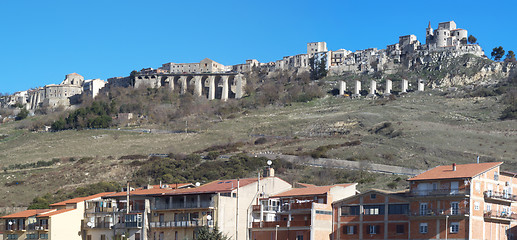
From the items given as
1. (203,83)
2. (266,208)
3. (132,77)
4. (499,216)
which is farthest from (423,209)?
(132,77)

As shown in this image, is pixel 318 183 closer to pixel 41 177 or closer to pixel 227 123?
pixel 41 177

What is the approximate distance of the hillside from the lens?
331 ft

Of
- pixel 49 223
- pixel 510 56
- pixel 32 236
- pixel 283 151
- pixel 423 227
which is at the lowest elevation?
pixel 32 236

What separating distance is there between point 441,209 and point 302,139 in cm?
7436

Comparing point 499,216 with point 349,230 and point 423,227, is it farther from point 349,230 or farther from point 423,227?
point 349,230

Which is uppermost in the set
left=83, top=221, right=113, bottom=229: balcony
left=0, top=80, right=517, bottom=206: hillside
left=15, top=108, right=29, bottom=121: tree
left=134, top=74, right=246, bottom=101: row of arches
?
left=134, top=74, right=246, bottom=101: row of arches

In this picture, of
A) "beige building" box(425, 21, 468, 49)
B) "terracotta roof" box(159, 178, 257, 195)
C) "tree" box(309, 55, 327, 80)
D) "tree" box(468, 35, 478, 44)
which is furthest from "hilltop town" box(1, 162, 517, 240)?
"tree" box(468, 35, 478, 44)

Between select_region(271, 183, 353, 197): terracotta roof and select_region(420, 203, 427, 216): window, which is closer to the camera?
select_region(420, 203, 427, 216): window

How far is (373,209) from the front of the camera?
5259cm

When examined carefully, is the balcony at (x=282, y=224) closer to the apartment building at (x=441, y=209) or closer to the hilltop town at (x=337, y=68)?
the apartment building at (x=441, y=209)

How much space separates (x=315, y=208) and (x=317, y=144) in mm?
62814

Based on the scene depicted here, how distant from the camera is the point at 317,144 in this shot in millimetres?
115625

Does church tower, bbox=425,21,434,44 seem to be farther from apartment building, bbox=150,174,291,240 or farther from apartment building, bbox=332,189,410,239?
apartment building, bbox=332,189,410,239

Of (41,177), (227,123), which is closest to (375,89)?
(227,123)
